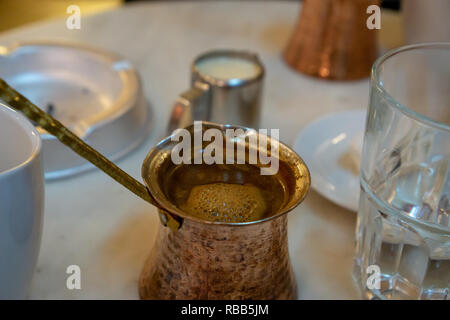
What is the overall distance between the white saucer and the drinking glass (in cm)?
6

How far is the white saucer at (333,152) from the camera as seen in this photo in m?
0.49

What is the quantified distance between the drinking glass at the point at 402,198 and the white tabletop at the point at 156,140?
33 millimetres

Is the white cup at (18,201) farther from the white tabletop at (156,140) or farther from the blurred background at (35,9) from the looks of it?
the blurred background at (35,9)

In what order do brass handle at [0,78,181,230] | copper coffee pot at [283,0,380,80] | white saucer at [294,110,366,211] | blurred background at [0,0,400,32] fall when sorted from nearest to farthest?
brass handle at [0,78,181,230], white saucer at [294,110,366,211], copper coffee pot at [283,0,380,80], blurred background at [0,0,400,32]

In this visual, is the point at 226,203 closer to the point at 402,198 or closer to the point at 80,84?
the point at 402,198

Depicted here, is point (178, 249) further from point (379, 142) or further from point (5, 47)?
point (5, 47)

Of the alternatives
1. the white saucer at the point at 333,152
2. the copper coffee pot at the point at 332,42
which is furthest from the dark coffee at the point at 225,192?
the copper coffee pot at the point at 332,42

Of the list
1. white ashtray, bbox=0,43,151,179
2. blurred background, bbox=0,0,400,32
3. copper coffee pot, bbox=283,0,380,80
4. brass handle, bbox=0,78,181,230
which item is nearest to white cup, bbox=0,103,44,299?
brass handle, bbox=0,78,181,230

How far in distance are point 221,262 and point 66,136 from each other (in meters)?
0.12

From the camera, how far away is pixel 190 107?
21.1 inches

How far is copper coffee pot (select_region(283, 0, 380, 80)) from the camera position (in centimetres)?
69

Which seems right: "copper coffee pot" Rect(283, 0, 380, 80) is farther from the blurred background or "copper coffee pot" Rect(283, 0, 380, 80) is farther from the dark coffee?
the blurred background

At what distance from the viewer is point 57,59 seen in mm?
643
